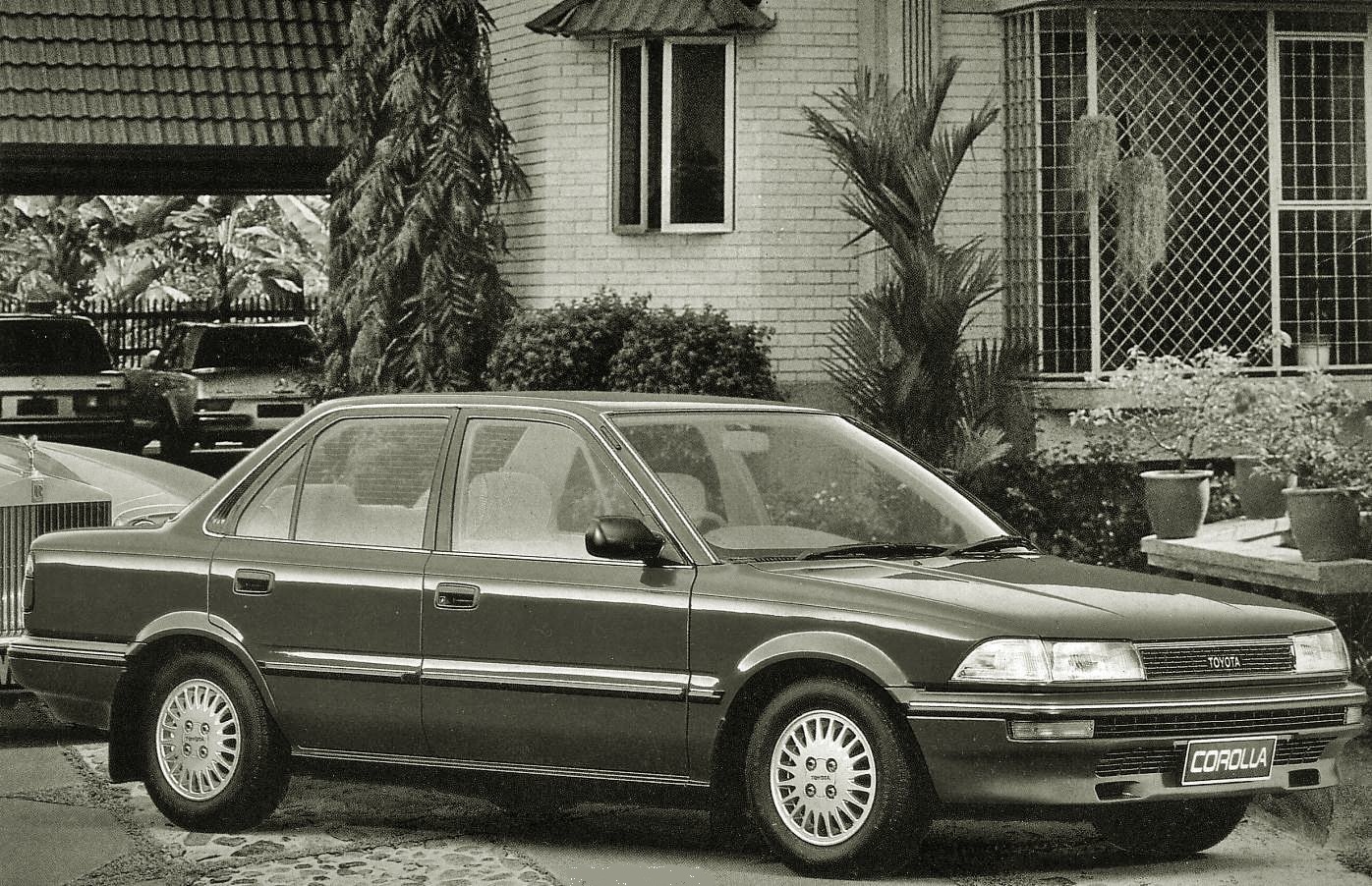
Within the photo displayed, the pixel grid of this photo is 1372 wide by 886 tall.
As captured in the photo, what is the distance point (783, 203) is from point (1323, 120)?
14.1 ft

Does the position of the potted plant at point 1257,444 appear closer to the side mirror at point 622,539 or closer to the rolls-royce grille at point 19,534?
the side mirror at point 622,539

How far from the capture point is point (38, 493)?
10.5 meters

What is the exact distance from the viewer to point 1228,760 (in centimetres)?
667

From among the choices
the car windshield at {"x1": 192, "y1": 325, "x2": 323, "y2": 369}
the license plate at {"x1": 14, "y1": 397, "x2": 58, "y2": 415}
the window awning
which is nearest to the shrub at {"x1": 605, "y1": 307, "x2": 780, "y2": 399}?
the window awning

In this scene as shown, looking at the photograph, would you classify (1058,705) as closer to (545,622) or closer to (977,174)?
(545,622)

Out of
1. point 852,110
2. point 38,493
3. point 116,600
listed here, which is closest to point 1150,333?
point 852,110

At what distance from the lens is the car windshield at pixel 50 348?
24.9 meters

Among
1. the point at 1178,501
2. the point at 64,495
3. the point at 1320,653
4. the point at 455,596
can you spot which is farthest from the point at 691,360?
the point at 1320,653

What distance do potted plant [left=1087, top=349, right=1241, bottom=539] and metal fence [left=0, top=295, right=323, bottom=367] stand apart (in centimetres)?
2378

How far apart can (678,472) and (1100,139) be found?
943 cm

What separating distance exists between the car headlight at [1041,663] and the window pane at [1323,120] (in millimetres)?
11180

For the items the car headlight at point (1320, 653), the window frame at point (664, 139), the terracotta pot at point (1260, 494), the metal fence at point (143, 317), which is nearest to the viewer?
the car headlight at point (1320, 653)

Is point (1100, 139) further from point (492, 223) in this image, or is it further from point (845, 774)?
point (845, 774)

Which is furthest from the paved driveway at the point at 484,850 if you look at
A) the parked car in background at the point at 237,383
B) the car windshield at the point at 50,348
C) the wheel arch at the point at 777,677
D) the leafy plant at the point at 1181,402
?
the car windshield at the point at 50,348
